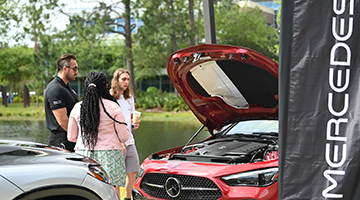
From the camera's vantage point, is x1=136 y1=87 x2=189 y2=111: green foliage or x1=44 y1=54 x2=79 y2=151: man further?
x1=136 y1=87 x2=189 y2=111: green foliage

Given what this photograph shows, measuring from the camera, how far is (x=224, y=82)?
5.27 metres

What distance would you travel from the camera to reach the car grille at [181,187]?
13.1 feet

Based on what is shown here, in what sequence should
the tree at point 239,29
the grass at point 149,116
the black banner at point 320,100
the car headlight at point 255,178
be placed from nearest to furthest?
the black banner at point 320,100 < the car headlight at point 255,178 < the grass at point 149,116 < the tree at point 239,29

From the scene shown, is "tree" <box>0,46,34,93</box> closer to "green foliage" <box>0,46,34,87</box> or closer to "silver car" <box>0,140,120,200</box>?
"green foliage" <box>0,46,34,87</box>

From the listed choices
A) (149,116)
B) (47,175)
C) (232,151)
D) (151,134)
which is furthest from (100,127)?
(149,116)

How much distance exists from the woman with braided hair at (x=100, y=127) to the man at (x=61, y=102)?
1.02ft

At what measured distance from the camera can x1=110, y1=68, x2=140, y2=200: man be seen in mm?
5547

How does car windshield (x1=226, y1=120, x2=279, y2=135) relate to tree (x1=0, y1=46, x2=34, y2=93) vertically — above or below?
below

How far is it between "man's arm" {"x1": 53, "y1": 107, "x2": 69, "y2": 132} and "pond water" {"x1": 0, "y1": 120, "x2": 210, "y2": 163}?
5.74 meters

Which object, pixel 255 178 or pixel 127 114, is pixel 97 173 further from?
pixel 127 114

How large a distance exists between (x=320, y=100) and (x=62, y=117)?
3087 mm

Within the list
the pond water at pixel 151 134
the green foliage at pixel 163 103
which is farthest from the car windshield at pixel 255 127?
the green foliage at pixel 163 103

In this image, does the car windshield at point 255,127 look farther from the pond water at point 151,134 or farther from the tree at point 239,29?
the tree at point 239,29

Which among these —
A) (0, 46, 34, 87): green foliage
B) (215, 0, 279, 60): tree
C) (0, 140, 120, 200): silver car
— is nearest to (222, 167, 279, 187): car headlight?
(0, 140, 120, 200): silver car
